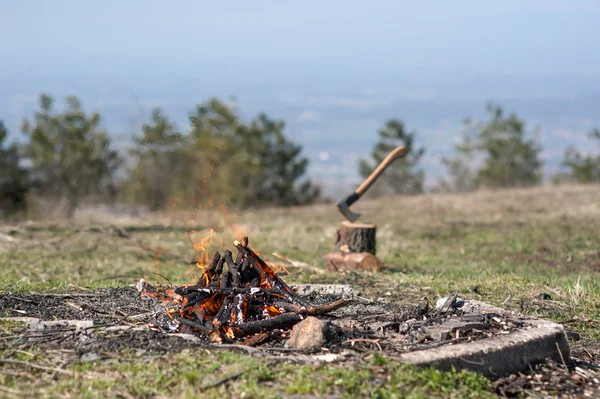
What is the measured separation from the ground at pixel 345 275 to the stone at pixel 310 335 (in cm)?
40

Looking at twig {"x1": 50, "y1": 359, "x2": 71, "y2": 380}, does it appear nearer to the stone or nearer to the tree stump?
the stone

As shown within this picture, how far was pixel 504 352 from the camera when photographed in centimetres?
486

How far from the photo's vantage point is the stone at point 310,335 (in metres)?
4.89

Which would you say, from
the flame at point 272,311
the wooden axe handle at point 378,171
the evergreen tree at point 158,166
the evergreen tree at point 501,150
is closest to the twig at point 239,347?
the flame at point 272,311

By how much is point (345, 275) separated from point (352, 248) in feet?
3.11

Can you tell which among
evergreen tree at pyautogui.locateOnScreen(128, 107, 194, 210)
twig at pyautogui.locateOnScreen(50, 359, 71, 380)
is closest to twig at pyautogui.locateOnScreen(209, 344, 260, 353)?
twig at pyautogui.locateOnScreen(50, 359, 71, 380)

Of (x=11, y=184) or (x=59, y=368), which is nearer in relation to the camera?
(x=59, y=368)

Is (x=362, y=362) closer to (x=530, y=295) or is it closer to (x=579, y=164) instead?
(x=530, y=295)

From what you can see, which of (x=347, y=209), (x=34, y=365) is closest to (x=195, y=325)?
(x=34, y=365)

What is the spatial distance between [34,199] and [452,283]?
16.1 meters

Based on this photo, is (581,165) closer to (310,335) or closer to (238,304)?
(238,304)

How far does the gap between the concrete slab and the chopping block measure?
4.18 metres

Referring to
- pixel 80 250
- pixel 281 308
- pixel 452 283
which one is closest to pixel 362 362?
pixel 281 308

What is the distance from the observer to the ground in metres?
4.25
